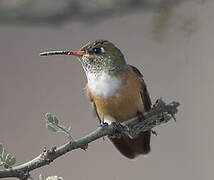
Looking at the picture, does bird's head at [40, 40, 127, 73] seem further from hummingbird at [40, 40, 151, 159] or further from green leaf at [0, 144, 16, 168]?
green leaf at [0, 144, 16, 168]

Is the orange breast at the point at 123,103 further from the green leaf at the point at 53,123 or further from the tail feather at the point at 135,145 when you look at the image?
the green leaf at the point at 53,123

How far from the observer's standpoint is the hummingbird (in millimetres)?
1753

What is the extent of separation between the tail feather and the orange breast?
8cm

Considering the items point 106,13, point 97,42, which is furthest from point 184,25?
point 97,42

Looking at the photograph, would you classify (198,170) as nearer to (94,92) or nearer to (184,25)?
(94,92)

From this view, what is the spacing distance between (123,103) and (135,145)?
14 centimetres

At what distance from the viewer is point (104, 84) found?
1784 millimetres

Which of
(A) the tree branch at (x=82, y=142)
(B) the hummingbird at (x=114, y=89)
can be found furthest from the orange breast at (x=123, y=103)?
(A) the tree branch at (x=82, y=142)

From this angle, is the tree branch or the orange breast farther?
the orange breast

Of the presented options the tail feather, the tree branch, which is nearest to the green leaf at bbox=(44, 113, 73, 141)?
the tree branch

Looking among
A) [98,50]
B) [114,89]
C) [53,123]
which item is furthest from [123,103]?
[53,123]

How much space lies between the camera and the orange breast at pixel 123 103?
68.7 inches

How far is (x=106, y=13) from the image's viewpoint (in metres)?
1.56

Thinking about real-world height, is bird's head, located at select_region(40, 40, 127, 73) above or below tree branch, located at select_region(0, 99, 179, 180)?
above
